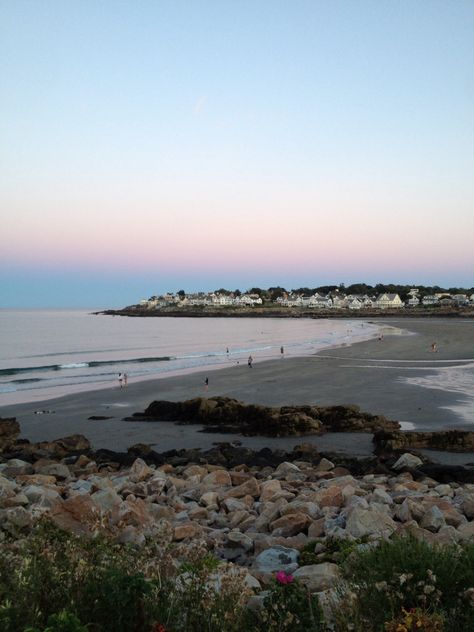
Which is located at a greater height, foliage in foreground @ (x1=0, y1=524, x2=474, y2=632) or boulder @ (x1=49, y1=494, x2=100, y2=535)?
foliage in foreground @ (x1=0, y1=524, x2=474, y2=632)

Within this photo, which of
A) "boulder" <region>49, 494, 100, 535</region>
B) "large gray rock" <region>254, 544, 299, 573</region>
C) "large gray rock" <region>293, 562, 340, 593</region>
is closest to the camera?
"large gray rock" <region>293, 562, 340, 593</region>

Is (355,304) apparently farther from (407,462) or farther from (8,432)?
(407,462)

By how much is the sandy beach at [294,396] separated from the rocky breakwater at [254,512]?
18.5 ft

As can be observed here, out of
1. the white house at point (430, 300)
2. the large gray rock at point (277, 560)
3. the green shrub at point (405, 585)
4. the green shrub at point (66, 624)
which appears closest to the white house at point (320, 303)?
the white house at point (430, 300)

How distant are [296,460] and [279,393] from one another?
40.5 feet

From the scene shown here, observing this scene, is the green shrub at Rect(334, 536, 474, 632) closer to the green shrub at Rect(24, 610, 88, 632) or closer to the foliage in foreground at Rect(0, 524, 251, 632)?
the foliage in foreground at Rect(0, 524, 251, 632)

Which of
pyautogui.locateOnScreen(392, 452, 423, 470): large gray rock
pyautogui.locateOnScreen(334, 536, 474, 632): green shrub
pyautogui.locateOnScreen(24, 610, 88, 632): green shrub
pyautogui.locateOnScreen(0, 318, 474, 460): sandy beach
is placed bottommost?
pyautogui.locateOnScreen(0, 318, 474, 460): sandy beach

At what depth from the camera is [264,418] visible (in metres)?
17.3

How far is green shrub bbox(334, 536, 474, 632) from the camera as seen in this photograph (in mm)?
3162

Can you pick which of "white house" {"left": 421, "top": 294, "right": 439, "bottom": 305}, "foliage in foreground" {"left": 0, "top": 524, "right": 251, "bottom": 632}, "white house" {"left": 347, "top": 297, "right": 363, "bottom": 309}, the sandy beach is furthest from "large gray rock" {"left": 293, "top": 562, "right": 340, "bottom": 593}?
"white house" {"left": 421, "top": 294, "right": 439, "bottom": 305}

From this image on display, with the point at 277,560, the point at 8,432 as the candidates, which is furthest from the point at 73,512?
the point at 8,432

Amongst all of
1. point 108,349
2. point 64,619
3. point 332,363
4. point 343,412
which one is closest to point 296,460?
point 343,412

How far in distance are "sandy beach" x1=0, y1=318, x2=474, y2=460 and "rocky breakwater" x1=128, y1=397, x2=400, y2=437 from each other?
0.55 m

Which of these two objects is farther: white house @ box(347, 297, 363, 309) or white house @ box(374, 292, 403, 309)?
white house @ box(347, 297, 363, 309)
